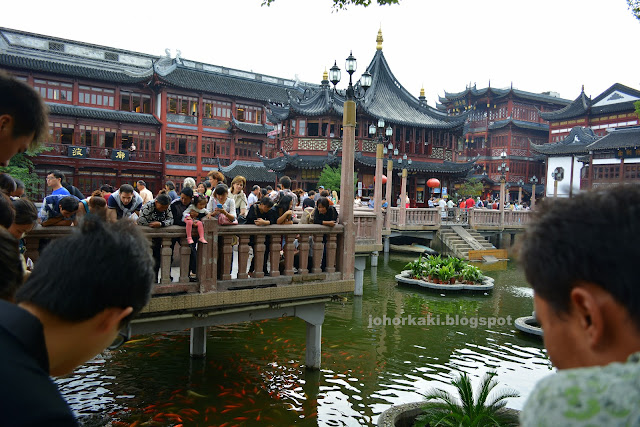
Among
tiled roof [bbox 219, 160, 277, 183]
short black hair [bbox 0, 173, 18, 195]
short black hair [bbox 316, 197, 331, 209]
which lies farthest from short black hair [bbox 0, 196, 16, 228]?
tiled roof [bbox 219, 160, 277, 183]

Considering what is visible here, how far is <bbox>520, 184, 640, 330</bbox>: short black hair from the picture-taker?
998mm

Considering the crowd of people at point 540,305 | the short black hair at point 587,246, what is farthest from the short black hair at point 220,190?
the short black hair at point 587,246

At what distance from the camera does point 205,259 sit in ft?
21.3

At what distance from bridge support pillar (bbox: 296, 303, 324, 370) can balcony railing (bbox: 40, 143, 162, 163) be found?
97.6ft

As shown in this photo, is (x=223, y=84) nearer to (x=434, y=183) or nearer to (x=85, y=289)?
(x=434, y=183)

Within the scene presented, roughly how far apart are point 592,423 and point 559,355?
28 cm

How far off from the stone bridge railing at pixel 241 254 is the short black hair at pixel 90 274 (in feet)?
14.3

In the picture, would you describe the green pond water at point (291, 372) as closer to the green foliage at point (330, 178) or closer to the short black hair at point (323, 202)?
the short black hair at point (323, 202)

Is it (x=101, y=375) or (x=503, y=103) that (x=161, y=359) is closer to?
(x=101, y=375)

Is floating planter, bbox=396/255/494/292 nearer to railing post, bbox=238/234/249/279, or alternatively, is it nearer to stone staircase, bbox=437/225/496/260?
stone staircase, bbox=437/225/496/260

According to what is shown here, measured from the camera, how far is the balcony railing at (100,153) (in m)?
33.0

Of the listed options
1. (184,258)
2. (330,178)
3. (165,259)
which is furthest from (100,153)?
(165,259)

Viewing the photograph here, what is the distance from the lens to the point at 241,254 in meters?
6.89

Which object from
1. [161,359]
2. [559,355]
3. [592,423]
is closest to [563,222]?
[559,355]
